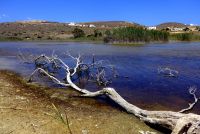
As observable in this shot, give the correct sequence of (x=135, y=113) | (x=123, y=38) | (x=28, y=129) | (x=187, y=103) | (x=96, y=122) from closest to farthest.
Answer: (x=28, y=129), (x=96, y=122), (x=135, y=113), (x=187, y=103), (x=123, y=38)

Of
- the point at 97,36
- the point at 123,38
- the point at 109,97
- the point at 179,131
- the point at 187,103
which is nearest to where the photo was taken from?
the point at 179,131

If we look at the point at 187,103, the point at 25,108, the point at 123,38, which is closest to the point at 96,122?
the point at 25,108

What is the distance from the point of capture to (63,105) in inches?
601

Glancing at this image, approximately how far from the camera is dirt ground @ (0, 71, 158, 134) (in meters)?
11.5

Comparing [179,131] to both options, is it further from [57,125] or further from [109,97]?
[109,97]

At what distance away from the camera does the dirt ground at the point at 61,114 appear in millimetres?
11539

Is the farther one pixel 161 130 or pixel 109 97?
pixel 109 97

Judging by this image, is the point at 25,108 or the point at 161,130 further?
the point at 25,108

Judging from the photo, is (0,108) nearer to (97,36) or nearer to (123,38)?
(123,38)

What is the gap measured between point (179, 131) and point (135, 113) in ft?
11.3

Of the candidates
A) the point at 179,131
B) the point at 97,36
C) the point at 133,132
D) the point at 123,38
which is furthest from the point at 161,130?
the point at 97,36

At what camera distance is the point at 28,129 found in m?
11.4

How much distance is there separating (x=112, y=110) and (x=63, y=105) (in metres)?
2.08

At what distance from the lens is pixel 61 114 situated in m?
12.0
